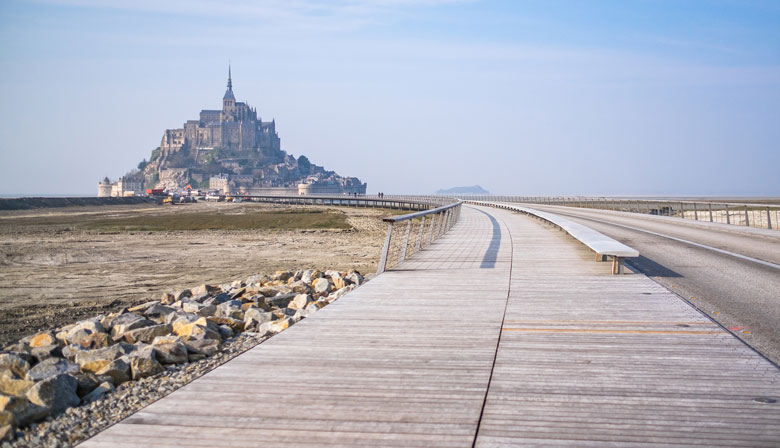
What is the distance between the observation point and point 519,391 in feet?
15.2

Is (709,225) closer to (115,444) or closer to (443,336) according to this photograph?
(443,336)

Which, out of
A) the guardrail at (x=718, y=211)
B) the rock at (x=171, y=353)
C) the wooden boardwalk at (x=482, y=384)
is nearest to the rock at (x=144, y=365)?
the rock at (x=171, y=353)

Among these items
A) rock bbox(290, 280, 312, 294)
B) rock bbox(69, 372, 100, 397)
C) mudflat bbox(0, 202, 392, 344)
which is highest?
rock bbox(69, 372, 100, 397)

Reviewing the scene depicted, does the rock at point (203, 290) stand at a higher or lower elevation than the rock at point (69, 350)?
lower

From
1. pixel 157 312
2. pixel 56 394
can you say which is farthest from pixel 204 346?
pixel 157 312

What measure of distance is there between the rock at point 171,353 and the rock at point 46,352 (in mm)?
1865

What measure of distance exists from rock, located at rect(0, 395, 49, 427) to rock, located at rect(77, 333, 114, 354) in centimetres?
428

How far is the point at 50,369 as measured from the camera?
663 centimetres

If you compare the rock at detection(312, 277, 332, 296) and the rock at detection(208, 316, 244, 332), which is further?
the rock at detection(312, 277, 332, 296)

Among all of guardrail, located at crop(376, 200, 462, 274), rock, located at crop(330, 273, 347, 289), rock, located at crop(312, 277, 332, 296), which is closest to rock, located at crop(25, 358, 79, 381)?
guardrail, located at crop(376, 200, 462, 274)

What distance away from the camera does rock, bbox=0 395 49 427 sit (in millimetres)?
4707

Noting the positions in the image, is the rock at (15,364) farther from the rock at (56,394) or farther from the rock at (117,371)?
the rock at (56,394)

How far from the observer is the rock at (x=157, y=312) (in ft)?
37.5

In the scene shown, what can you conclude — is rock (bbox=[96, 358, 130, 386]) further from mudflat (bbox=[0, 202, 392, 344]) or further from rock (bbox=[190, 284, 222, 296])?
rock (bbox=[190, 284, 222, 296])
